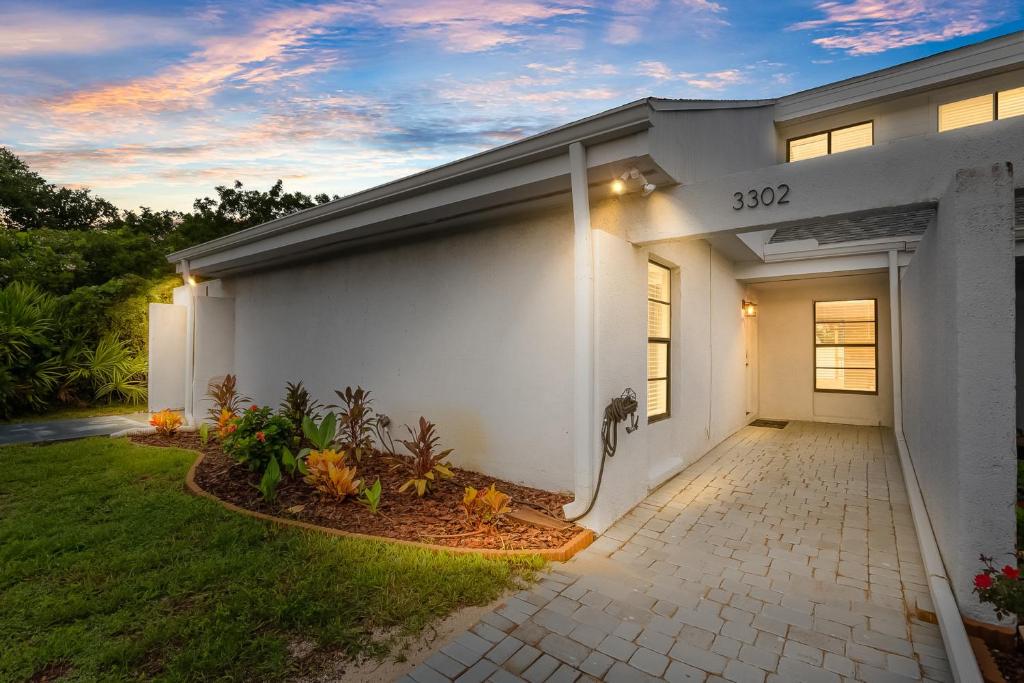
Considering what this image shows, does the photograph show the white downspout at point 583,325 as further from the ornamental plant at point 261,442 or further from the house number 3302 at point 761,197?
the ornamental plant at point 261,442

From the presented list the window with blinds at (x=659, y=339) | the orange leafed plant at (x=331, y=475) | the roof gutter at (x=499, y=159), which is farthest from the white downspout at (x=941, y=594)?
the orange leafed plant at (x=331, y=475)

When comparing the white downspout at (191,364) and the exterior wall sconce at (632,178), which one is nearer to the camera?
the exterior wall sconce at (632,178)

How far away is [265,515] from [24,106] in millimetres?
8619

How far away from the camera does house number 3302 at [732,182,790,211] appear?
122 inches

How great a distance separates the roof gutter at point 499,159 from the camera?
10.4ft

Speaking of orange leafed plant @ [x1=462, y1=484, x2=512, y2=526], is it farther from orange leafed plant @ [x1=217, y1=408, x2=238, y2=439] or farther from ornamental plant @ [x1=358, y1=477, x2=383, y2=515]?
orange leafed plant @ [x1=217, y1=408, x2=238, y2=439]

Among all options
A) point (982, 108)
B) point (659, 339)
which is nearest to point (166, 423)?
point (659, 339)

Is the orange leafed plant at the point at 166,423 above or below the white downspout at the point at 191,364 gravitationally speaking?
below

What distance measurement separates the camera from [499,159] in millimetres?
3760

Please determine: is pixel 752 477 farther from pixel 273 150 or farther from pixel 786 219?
pixel 273 150

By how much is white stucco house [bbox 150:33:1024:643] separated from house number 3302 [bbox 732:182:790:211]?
13mm

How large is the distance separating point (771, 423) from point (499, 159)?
7.59 meters

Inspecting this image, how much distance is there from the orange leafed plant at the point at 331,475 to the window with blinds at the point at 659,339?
2986 millimetres

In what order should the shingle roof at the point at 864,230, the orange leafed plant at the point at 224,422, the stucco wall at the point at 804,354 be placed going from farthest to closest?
the stucco wall at the point at 804,354 → the shingle roof at the point at 864,230 → the orange leafed plant at the point at 224,422
